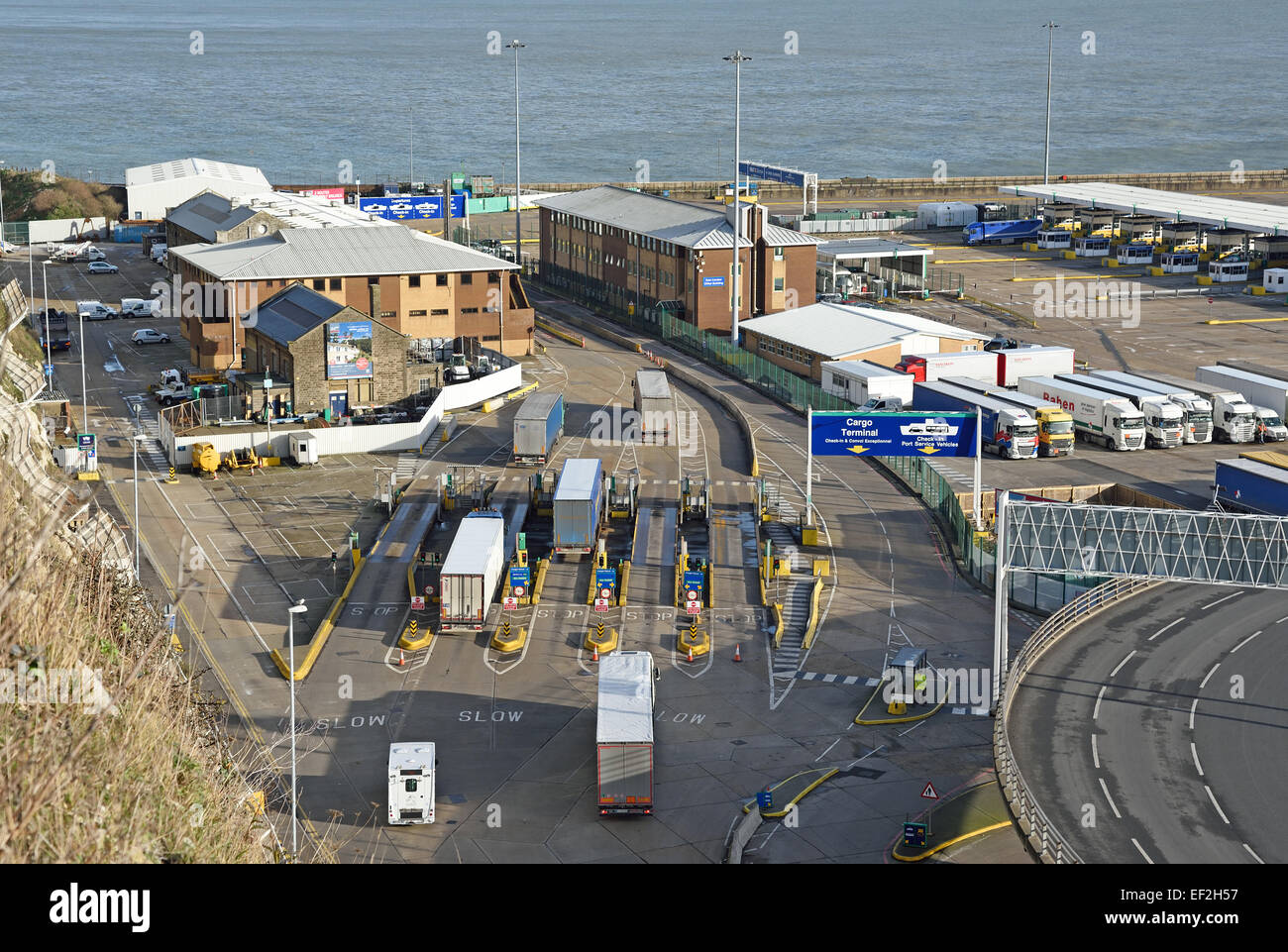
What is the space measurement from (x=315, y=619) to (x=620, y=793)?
14.7 meters

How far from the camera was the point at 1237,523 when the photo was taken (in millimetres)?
34938

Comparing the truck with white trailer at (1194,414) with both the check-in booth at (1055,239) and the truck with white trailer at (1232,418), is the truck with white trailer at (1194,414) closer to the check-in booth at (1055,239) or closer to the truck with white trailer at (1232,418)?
the truck with white trailer at (1232,418)

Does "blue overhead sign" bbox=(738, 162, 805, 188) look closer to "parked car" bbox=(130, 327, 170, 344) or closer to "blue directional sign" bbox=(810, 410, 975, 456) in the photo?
"parked car" bbox=(130, 327, 170, 344)

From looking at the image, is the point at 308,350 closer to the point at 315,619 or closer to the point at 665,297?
the point at 315,619

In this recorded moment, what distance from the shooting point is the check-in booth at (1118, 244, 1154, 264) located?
106 m

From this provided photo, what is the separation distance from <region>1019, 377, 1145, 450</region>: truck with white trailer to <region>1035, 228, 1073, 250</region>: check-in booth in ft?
169

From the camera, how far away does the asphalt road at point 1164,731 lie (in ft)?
84.2

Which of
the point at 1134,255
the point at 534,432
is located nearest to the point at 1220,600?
the point at 534,432

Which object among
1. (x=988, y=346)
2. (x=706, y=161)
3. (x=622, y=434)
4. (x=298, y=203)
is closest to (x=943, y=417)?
(x=622, y=434)

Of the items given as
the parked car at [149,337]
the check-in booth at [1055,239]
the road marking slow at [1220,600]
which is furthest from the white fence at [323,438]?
the check-in booth at [1055,239]

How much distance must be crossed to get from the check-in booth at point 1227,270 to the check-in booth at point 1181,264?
275 centimetres

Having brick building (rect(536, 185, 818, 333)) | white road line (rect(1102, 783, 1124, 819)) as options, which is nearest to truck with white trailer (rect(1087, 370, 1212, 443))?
brick building (rect(536, 185, 818, 333))

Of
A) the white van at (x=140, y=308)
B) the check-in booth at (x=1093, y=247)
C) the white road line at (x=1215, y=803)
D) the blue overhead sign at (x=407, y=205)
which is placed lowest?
the white road line at (x=1215, y=803)
